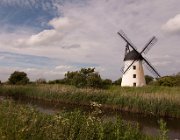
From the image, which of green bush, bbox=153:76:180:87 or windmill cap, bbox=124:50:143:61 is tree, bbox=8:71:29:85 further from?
green bush, bbox=153:76:180:87

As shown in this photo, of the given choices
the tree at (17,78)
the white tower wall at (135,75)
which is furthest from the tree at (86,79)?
the tree at (17,78)

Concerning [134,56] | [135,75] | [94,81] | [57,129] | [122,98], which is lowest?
[57,129]

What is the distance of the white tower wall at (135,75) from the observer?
140 feet

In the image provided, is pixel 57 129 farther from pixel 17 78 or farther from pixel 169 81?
pixel 17 78

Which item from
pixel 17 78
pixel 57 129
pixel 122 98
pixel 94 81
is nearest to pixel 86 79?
pixel 94 81

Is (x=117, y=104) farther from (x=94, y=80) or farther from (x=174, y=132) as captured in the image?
(x=94, y=80)

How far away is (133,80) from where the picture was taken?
4294 centimetres

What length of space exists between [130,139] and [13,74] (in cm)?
4680

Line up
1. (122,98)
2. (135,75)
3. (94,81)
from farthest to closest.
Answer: (135,75), (94,81), (122,98)

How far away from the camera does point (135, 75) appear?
141 ft

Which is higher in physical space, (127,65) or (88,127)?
(127,65)

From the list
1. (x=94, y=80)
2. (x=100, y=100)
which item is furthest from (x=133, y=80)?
(x=100, y=100)

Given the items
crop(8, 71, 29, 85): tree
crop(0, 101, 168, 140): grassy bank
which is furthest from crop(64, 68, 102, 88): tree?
crop(0, 101, 168, 140): grassy bank

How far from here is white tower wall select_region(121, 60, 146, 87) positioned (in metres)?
42.6
